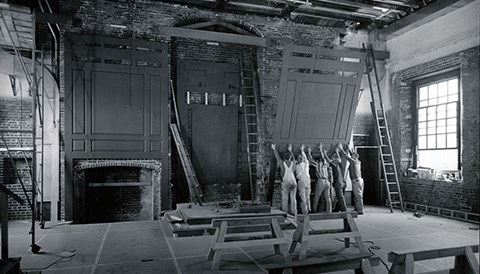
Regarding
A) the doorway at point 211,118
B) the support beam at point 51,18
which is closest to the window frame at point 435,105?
the doorway at point 211,118

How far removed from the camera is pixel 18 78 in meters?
7.15

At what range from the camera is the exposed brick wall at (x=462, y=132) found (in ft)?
22.6

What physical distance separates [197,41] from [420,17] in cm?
512

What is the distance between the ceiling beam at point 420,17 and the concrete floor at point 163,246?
4.35 metres

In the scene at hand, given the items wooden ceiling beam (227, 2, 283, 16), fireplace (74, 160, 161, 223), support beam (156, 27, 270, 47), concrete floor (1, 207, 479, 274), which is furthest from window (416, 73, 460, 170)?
fireplace (74, 160, 161, 223)

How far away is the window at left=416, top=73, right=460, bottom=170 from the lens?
751cm

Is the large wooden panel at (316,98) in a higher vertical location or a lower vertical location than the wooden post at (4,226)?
higher

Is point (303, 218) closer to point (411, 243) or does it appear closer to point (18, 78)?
point (411, 243)

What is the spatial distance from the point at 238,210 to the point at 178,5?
476 cm

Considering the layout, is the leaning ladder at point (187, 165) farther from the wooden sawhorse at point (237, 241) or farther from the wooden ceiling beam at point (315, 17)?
the wooden ceiling beam at point (315, 17)

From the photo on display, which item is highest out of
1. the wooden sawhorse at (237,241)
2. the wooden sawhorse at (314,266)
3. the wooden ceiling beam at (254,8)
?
the wooden ceiling beam at (254,8)

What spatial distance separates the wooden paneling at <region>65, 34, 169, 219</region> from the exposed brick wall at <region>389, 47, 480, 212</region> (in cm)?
566

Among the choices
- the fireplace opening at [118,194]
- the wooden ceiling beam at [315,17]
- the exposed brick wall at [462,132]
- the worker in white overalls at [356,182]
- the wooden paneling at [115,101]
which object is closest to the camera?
the exposed brick wall at [462,132]

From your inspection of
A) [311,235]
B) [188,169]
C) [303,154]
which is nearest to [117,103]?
[188,169]
